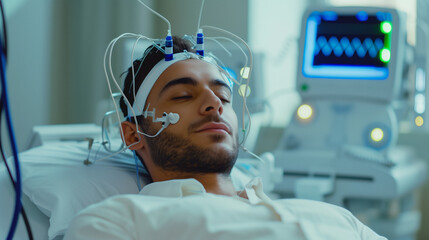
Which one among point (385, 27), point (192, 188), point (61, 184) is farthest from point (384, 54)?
point (61, 184)

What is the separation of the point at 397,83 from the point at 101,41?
1985 millimetres

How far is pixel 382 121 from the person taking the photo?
2.55m

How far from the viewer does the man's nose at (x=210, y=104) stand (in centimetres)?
155

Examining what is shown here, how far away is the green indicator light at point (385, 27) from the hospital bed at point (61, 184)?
43.6 inches

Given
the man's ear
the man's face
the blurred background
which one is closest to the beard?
the man's face

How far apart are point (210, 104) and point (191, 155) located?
147 mm

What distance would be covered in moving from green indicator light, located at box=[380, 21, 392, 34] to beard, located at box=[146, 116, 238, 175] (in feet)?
4.07

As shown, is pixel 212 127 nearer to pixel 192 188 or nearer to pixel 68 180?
pixel 192 188

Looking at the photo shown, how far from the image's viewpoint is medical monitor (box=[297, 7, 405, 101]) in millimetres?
2516

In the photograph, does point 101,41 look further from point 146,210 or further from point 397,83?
point 146,210

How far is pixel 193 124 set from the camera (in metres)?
1.54

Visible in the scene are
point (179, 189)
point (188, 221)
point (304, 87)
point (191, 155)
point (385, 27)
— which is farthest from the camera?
point (304, 87)

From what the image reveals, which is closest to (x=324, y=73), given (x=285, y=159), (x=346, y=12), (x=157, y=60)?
(x=346, y=12)

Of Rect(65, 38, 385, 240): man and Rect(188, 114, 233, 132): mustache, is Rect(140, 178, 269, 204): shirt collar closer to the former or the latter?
Rect(65, 38, 385, 240): man
